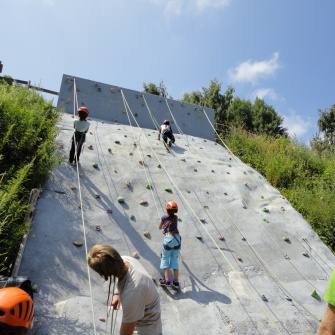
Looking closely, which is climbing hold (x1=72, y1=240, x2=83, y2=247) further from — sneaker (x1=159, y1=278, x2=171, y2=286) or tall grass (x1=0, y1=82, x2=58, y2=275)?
sneaker (x1=159, y1=278, x2=171, y2=286)

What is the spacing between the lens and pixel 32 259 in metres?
→ 4.12

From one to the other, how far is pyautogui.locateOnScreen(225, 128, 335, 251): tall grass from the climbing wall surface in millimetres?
1438

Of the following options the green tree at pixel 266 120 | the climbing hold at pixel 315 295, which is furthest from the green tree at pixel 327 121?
the climbing hold at pixel 315 295

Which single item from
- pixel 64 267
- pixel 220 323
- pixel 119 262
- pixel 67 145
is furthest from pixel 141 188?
pixel 119 262

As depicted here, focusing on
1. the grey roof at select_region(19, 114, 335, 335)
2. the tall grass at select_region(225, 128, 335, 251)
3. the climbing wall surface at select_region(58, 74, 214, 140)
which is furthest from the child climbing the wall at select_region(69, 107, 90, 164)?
the tall grass at select_region(225, 128, 335, 251)

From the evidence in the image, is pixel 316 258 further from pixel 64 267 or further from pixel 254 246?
pixel 64 267

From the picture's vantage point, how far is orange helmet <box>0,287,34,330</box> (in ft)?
6.61

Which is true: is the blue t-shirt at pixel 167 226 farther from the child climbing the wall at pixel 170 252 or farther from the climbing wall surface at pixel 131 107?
the climbing wall surface at pixel 131 107

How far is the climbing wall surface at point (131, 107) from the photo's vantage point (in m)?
10.6

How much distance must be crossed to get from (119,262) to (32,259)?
7.85 ft

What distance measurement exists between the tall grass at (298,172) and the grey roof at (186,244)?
0.70 metres

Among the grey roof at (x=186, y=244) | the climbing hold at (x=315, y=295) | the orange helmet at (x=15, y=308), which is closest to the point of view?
the orange helmet at (x=15, y=308)

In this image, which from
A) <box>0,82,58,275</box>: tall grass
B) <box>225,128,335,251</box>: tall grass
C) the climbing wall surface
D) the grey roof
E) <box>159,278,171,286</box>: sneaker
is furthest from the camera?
the climbing wall surface

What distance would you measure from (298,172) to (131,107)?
5.68m
